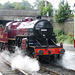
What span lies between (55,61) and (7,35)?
4.40 meters

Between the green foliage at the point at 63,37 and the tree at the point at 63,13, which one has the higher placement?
the tree at the point at 63,13

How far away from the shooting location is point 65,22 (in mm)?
24016

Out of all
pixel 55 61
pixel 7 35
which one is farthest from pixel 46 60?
pixel 7 35

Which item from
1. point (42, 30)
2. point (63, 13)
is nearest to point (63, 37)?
point (63, 13)

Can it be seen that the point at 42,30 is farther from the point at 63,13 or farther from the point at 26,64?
the point at 63,13

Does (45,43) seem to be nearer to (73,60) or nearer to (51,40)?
(51,40)

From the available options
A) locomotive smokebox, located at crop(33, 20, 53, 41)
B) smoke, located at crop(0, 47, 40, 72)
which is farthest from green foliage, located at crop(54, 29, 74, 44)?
smoke, located at crop(0, 47, 40, 72)

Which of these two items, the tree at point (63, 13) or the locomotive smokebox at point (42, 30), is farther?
the tree at point (63, 13)

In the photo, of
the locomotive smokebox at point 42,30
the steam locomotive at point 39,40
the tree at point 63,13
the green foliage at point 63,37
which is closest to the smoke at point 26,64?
the steam locomotive at point 39,40

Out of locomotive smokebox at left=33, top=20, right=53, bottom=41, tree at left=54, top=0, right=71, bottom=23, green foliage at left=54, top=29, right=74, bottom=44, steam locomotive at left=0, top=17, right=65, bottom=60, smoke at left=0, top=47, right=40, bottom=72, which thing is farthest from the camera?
tree at left=54, top=0, right=71, bottom=23

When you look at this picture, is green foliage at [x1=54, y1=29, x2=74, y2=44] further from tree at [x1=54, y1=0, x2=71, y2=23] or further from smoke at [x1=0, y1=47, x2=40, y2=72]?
smoke at [x1=0, y1=47, x2=40, y2=72]

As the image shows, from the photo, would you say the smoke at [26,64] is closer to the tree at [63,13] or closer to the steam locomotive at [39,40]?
the steam locomotive at [39,40]

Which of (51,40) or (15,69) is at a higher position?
(51,40)

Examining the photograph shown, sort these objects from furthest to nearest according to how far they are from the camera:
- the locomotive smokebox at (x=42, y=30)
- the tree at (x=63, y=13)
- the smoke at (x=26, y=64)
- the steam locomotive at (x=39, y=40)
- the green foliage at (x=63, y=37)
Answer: the tree at (x=63, y=13)
the green foliage at (x=63, y=37)
the locomotive smokebox at (x=42, y=30)
the steam locomotive at (x=39, y=40)
the smoke at (x=26, y=64)
